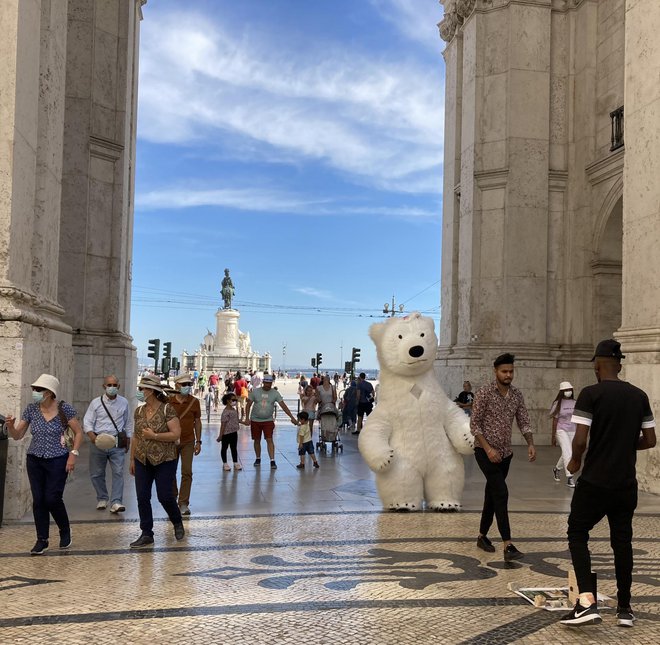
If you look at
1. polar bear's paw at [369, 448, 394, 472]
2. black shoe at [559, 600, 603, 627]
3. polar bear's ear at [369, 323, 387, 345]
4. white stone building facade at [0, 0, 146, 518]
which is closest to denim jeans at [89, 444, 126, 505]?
white stone building facade at [0, 0, 146, 518]

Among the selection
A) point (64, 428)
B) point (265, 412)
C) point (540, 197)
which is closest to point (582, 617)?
point (64, 428)

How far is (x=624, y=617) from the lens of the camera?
4.95 m

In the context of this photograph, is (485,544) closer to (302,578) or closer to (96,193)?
(302,578)

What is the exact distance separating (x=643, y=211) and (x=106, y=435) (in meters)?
8.61

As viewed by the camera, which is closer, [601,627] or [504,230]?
[601,627]

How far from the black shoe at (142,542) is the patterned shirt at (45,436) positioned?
108cm

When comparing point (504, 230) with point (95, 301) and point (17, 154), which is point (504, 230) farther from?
point (17, 154)

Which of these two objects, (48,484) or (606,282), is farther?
(606,282)

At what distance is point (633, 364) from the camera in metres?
11.4

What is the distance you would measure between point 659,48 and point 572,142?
7.87 metres

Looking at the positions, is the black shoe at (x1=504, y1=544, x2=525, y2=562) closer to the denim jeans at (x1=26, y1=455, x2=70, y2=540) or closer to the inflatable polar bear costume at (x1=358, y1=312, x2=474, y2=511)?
the inflatable polar bear costume at (x1=358, y1=312, x2=474, y2=511)

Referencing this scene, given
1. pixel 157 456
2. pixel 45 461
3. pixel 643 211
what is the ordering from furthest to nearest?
pixel 643 211, pixel 157 456, pixel 45 461

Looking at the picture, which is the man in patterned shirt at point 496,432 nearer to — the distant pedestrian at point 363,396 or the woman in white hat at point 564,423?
the woman in white hat at point 564,423

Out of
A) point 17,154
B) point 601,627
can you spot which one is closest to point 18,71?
point 17,154
